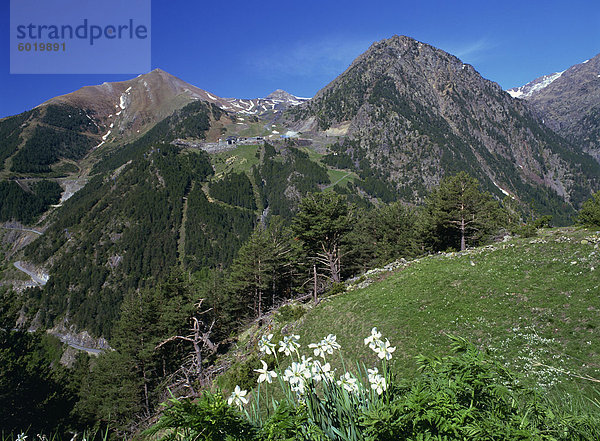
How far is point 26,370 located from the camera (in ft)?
74.8

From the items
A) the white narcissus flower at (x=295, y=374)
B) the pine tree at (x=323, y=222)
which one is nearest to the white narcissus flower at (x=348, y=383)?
the white narcissus flower at (x=295, y=374)

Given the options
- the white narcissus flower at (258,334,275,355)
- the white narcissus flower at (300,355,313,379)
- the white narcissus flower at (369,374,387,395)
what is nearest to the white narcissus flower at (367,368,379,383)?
the white narcissus flower at (369,374,387,395)

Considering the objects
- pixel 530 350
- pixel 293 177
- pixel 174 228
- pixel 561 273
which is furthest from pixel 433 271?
pixel 293 177

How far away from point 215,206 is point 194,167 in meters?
44.8

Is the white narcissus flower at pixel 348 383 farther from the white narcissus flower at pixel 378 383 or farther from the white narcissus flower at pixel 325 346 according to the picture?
the white narcissus flower at pixel 325 346

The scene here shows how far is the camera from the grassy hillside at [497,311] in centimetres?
1030

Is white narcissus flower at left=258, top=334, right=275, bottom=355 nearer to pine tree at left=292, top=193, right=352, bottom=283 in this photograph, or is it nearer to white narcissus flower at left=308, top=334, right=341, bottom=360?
white narcissus flower at left=308, top=334, right=341, bottom=360

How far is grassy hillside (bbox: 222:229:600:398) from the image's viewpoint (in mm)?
10305

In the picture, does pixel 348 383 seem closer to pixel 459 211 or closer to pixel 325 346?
pixel 325 346

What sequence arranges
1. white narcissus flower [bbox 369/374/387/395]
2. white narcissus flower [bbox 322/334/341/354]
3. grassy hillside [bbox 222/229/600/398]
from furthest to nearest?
1. grassy hillside [bbox 222/229/600/398]
2. white narcissus flower [bbox 322/334/341/354]
3. white narcissus flower [bbox 369/374/387/395]

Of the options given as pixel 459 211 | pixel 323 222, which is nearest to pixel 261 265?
pixel 323 222

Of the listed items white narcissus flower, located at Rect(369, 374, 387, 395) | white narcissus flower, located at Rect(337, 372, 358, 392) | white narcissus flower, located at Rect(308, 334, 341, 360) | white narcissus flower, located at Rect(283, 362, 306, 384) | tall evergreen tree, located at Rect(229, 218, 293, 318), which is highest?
white narcissus flower, located at Rect(308, 334, 341, 360)

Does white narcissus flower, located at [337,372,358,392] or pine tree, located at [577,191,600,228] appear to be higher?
pine tree, located at [577,191,600,228]

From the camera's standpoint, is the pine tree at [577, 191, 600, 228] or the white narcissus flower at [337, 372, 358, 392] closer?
the white narcissus flower at [337, 372, 358, 392]
